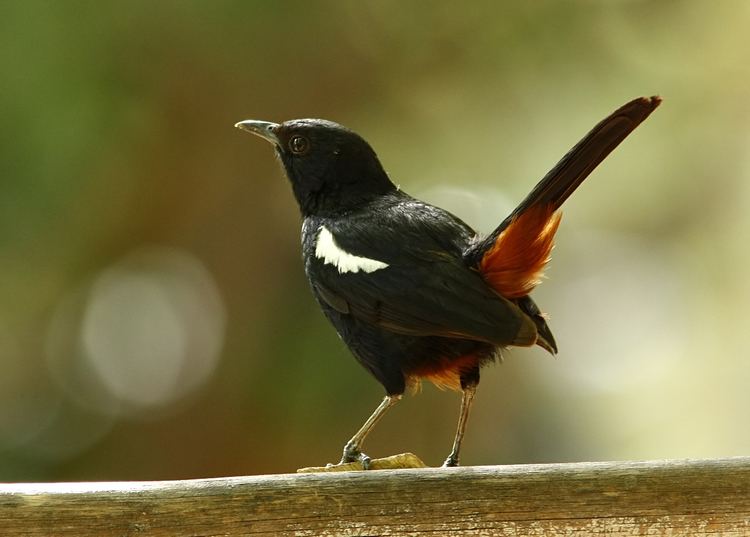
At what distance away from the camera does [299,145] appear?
307cm

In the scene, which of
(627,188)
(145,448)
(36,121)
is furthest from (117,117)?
(627,188)

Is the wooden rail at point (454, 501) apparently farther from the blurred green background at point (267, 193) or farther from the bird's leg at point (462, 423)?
the blurred green background at point (267, 193)

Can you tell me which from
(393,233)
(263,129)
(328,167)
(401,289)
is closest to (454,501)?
(401,289)

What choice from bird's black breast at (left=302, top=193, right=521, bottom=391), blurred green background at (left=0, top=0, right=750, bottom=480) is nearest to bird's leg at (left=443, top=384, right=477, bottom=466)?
bird's black breast at (left=302, top=193, right=521, bottom=391)

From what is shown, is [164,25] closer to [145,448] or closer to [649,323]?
[145,448]

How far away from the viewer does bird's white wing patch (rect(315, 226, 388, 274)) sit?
2.68 m

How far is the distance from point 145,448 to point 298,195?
269 centimetres

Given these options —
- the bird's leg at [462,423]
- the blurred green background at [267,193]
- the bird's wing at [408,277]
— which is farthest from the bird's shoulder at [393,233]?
the blurred green background at [267,193]

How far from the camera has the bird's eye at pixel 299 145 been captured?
306 centimetres

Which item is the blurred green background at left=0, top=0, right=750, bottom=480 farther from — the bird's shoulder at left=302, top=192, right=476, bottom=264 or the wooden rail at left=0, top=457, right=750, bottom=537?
the wooden rail at left=0, top=457, right=750, bottom=537

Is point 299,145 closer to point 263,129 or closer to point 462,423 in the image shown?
point 263,129

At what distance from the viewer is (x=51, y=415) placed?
542 centimetres

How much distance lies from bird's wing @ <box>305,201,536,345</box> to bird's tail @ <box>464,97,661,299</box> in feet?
0.21

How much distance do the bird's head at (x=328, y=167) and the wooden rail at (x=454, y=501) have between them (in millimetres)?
1233
